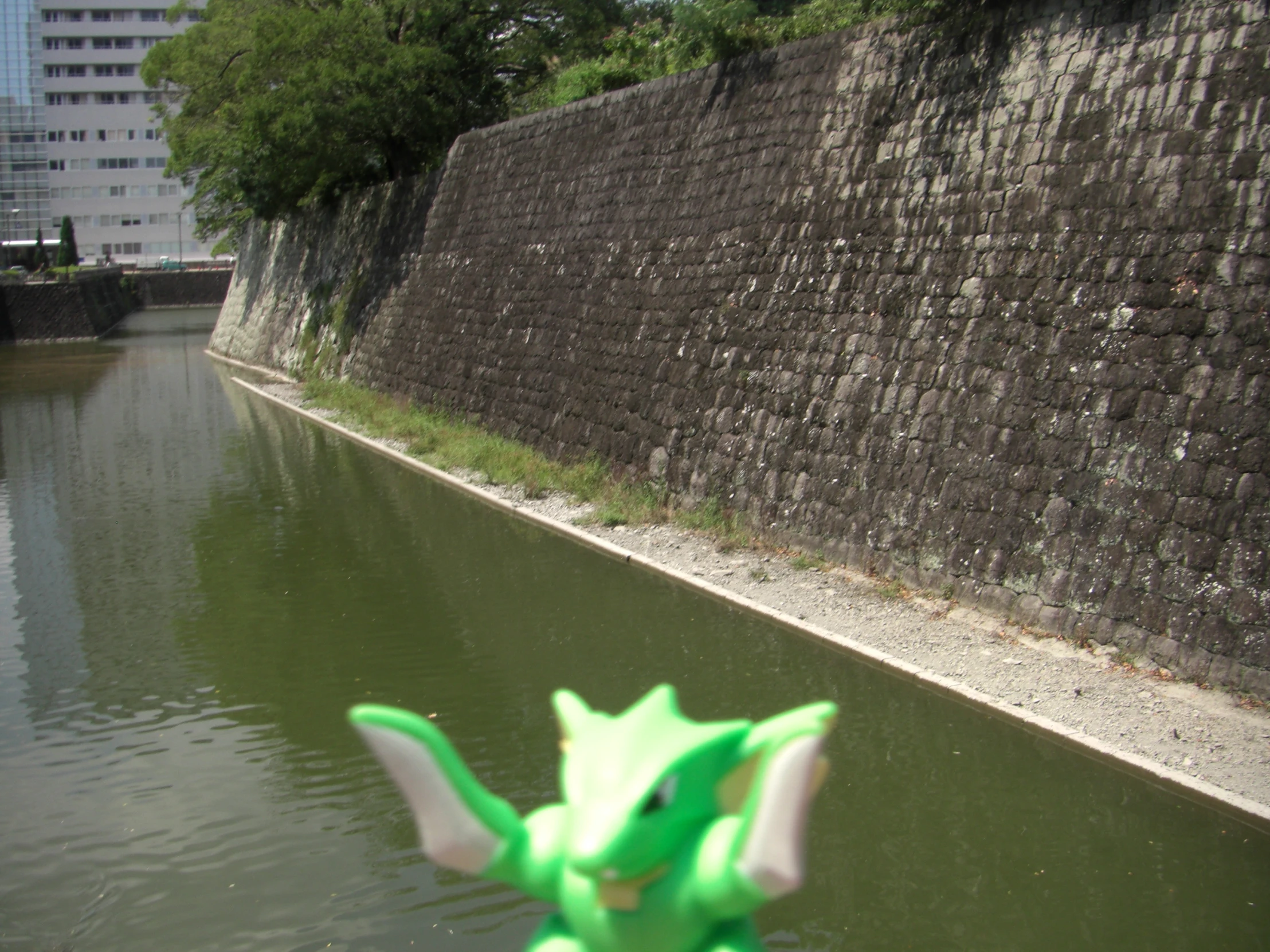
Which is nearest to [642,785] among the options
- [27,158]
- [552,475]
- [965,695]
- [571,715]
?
[571,715]

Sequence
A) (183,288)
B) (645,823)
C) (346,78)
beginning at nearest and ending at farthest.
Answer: (645,823)
(346,78)
(183,288)

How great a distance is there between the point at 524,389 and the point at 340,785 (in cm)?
974

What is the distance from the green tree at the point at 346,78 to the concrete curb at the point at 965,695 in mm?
12182

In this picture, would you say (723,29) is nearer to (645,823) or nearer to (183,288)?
(645,823)

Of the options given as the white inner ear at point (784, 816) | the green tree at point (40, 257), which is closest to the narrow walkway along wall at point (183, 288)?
the green tree at point (40, 257)

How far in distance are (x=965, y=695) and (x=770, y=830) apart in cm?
472

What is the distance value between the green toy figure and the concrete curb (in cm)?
371

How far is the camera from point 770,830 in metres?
2.51

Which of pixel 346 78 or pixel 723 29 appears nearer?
pixel 723 29

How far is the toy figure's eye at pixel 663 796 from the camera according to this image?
268 cm

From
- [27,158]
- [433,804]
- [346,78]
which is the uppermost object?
[346,78]

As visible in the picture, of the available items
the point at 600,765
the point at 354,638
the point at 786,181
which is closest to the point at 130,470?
the point at 354,638

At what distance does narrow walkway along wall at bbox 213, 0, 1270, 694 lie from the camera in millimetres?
7016

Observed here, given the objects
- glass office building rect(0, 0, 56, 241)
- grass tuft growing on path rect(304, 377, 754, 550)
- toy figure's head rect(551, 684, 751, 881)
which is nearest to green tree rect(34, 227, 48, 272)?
glass office building rect(0, 0, 56, 241)
